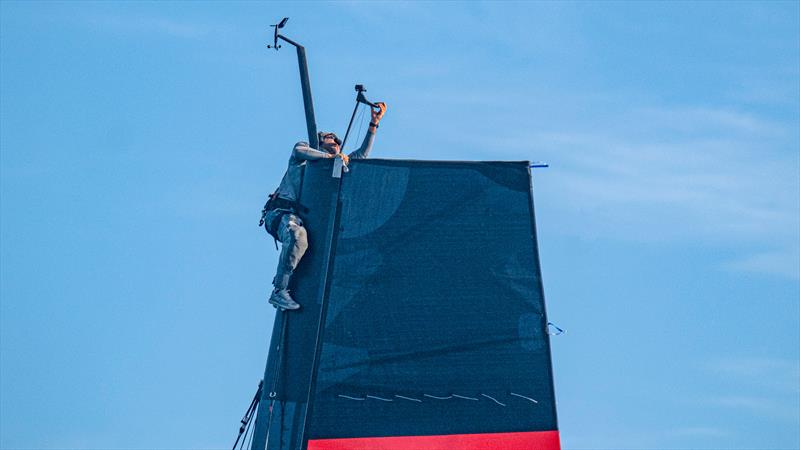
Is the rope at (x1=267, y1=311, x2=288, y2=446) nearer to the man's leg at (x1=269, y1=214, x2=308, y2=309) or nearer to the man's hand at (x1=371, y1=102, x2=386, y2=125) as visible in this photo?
the man's leg at (x1=269, y1=214, x2=308, y2=309)

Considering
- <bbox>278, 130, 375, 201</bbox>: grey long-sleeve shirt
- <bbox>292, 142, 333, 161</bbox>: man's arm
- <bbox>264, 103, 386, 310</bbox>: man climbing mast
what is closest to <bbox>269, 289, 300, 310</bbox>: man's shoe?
<bbox>264, 103, 386, 310</bbox>: man climbing mast

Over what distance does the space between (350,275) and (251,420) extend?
8.66 ft

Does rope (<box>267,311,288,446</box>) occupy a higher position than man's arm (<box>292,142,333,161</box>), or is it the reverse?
man's arm (<box>292,142,333,161</box>)

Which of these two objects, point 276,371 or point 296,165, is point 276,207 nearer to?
point 296,165

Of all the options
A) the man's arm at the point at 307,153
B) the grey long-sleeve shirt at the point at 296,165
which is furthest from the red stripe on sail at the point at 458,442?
the man's arm at the point at 307,153

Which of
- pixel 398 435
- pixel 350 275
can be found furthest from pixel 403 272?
pixel 398 435

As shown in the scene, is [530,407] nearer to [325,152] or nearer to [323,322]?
[323,322]

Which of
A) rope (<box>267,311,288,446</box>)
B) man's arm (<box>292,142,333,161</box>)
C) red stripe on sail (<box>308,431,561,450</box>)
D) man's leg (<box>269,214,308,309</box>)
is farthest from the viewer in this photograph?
man's arm (<box>292,142,333,161</box>)

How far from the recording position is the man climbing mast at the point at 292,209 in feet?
69.8

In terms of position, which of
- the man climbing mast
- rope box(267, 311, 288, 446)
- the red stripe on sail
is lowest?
the red stripe on sail

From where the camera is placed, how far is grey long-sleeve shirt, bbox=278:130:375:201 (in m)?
21.8

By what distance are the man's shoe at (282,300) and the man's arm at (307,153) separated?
6.15 feet

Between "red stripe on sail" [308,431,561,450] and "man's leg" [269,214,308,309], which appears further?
"man's leg" [269,214,308,309]

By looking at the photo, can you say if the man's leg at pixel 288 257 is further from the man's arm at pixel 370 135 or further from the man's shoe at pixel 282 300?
the man's arm at pixel 370 135
